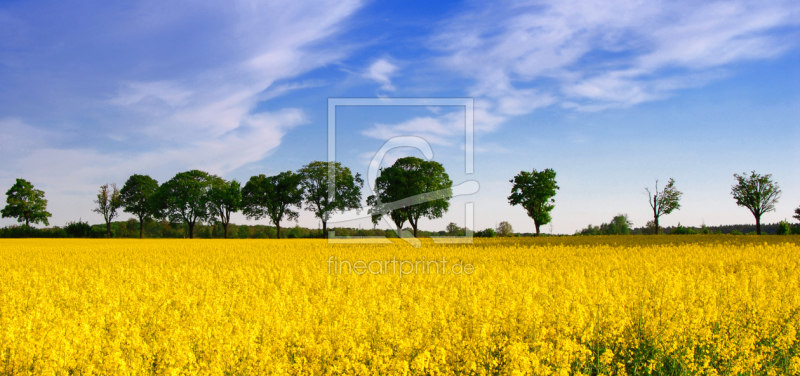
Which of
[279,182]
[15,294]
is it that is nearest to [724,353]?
[15,294]

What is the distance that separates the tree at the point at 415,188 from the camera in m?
42.5

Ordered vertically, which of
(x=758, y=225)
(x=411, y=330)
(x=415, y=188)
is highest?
(x=415, y=188)

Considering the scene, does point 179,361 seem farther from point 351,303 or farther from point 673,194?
point 673,194

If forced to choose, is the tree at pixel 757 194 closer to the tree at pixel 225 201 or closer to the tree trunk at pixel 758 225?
the tree trunk at pixel 758 225

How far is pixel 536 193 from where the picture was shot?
2224 inches

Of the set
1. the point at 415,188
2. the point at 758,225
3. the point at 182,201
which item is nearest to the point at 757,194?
the point at 758,225

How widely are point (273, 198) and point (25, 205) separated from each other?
3440cm

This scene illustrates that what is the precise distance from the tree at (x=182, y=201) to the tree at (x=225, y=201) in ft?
3.32

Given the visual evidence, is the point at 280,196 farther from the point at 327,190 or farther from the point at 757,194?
the point at 757,194

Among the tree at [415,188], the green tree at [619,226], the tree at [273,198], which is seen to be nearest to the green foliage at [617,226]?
the green tree at [619,226]

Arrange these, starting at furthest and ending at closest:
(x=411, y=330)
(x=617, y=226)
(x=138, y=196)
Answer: (x=617, y=226) < (x=138, y=196) < (x=411, y=330)

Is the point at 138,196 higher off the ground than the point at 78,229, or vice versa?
the point at 138,196

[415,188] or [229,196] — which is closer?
[415,188]

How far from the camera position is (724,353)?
530 centimetres
